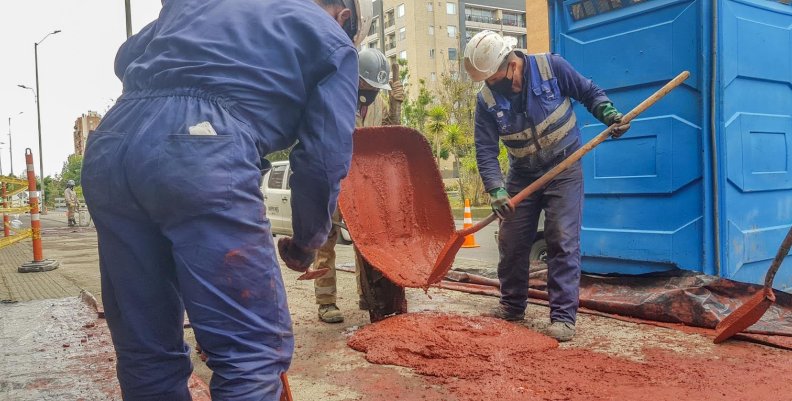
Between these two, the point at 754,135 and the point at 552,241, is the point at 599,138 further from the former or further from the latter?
the point at 754,135

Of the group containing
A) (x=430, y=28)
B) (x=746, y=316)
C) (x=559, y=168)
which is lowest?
(x=746, y=316)

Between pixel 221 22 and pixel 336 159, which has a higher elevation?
pixel 221 22

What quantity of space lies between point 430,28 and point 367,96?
165 feet

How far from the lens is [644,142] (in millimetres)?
4227

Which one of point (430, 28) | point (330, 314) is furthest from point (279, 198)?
point (430, 28)

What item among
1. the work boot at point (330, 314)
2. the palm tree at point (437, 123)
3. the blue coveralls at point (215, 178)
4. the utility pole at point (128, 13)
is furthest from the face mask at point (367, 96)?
the palm tree at point (437, 123)

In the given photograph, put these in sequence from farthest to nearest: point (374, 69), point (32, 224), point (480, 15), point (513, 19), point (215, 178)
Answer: point (513, 19) → point (480, 15) → point (32, 224) → point (374, 69) → point (215, 178)

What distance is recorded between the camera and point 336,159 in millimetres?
1711

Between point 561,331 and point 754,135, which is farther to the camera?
point 754,135

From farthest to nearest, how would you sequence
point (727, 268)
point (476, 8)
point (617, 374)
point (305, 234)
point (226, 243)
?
1. point (476, 8)
2. point (727, 268)
3. point (617, 374)
4. point (305, 234)
5. point (226, 243)

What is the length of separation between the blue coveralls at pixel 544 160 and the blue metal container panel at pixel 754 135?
89 centimetres

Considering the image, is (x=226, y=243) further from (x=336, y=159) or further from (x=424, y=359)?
(x=424, y=359)

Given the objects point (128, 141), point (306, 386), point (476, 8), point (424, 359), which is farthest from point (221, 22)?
point (476, 8)

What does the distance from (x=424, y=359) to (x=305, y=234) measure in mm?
1624
